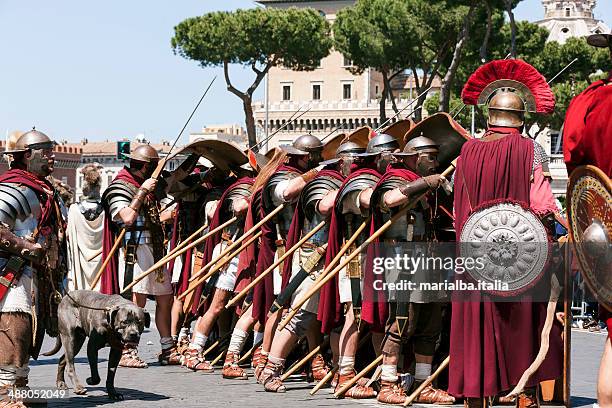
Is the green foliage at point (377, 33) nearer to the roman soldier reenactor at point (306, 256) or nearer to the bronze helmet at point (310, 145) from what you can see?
the bronze helmet at point (310, 145)

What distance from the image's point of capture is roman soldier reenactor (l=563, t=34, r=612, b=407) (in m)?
6.35

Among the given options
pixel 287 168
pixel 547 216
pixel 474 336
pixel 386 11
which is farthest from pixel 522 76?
pixel 386 11

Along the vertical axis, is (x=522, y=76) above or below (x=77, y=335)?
above

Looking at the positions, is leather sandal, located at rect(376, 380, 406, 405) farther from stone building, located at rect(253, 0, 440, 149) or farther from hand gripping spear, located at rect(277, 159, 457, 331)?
stone building, located at rect(253, 0, 440, 149)

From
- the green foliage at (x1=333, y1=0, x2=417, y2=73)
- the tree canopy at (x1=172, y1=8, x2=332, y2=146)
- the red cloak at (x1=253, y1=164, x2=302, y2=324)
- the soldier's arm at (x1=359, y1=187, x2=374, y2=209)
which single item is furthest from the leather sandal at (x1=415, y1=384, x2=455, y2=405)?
the tree canopy at (x1=172, y1=8, x2=332, y2=146)

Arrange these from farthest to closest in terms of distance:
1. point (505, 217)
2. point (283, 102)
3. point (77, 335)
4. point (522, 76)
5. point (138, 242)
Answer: point (283, 102), point (138, 242), point (77, 335), point (522, 76), point (505, 217)

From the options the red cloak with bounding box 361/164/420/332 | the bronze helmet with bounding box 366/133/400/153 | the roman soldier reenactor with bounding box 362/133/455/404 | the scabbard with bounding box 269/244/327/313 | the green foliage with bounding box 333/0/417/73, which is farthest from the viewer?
the green foliage with bounding box 333/0/417/73

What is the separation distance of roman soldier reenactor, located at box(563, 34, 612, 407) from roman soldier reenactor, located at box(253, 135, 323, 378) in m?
4.42

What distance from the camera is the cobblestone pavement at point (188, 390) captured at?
9.57 metres

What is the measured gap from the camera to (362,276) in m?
10.1

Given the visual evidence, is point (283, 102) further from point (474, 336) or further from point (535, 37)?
point (474, 336)

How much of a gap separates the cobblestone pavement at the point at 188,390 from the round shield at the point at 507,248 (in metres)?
2.04

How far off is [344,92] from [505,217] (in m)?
116

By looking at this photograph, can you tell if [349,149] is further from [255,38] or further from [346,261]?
[255,38]
